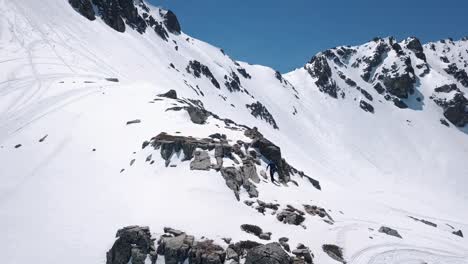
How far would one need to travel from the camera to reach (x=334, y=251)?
18750mm

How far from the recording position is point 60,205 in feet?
72.7

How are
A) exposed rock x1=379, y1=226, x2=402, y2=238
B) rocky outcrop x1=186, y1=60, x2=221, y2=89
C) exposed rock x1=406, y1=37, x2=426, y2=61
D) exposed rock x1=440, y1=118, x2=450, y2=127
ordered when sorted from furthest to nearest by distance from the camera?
exposed rock x1=406, y1=37, x2=426, y2=61
exposed rock x1=440, y1=118, x2=450, y2=127
rocky outcrop x1=186, y1=60, x2=221, y2=89
exposed rock x1=379, y1=226, x2=402, y2=238

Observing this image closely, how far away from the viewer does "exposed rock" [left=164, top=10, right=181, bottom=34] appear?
120688 millimetres

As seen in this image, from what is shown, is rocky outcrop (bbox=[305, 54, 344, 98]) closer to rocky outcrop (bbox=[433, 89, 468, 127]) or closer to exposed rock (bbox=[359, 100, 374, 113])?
exposed rock (bbox=[359, 100, 374, 113])

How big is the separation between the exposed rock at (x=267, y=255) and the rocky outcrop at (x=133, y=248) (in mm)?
4035

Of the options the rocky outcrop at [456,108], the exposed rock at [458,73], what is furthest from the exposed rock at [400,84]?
the exposed rock at [458,73]

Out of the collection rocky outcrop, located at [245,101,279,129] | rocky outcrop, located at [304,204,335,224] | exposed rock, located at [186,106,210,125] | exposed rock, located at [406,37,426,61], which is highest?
exposed rock, located at [406,37,426,61]

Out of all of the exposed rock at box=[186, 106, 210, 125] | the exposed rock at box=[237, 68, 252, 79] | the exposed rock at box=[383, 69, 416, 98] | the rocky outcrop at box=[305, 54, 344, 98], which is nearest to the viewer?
the exposed rock at box=[186, 106, 210, 125]

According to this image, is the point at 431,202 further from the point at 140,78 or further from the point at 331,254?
the point at 331,254

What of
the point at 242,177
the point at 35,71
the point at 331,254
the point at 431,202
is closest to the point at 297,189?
the point at 242,177

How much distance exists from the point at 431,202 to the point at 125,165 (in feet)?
233

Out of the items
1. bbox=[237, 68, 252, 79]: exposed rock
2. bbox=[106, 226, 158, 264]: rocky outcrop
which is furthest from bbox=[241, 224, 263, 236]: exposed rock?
bbox=[237, 68, 252, 79]: exposed rock

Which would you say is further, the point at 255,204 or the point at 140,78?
the point at 140,78

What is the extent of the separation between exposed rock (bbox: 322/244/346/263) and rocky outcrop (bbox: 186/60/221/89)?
252 feet
